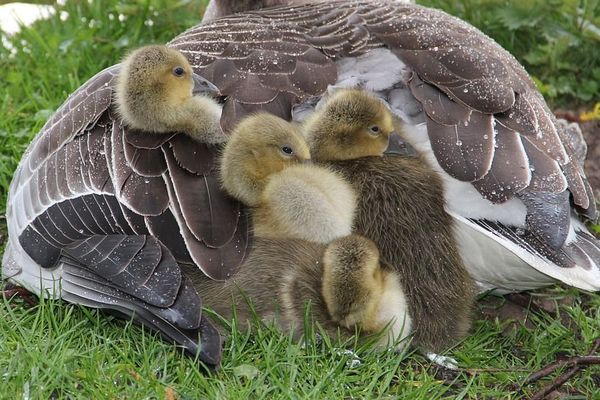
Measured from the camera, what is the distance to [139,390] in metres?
3.67

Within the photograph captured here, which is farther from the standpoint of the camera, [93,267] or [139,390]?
[93,267]

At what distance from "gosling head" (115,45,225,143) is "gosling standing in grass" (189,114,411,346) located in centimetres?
20

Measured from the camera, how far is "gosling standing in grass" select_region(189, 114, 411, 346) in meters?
3.81

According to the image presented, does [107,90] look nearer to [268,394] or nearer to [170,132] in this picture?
[170,132]

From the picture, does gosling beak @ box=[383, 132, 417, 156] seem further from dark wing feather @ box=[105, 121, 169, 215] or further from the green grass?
dark wing feather @ box=[105, 121, 169, 215]

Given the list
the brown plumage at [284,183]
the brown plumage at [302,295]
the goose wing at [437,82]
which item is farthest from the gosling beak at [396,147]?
the brown plumage at [302,295]

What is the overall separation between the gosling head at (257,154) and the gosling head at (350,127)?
0.44 ft

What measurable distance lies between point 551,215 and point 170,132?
146 cm

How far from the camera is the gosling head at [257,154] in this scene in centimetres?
383

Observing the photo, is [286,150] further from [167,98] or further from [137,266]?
[137,266]

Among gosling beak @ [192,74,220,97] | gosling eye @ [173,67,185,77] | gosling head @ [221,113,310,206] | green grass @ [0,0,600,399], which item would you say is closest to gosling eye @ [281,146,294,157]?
gosling head @ [221,113,310,206]

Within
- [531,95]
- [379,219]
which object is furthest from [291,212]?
[531,95]

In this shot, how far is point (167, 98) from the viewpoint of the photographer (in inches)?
159

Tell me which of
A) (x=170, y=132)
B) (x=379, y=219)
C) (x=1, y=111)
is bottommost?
(x=1, y=111)
